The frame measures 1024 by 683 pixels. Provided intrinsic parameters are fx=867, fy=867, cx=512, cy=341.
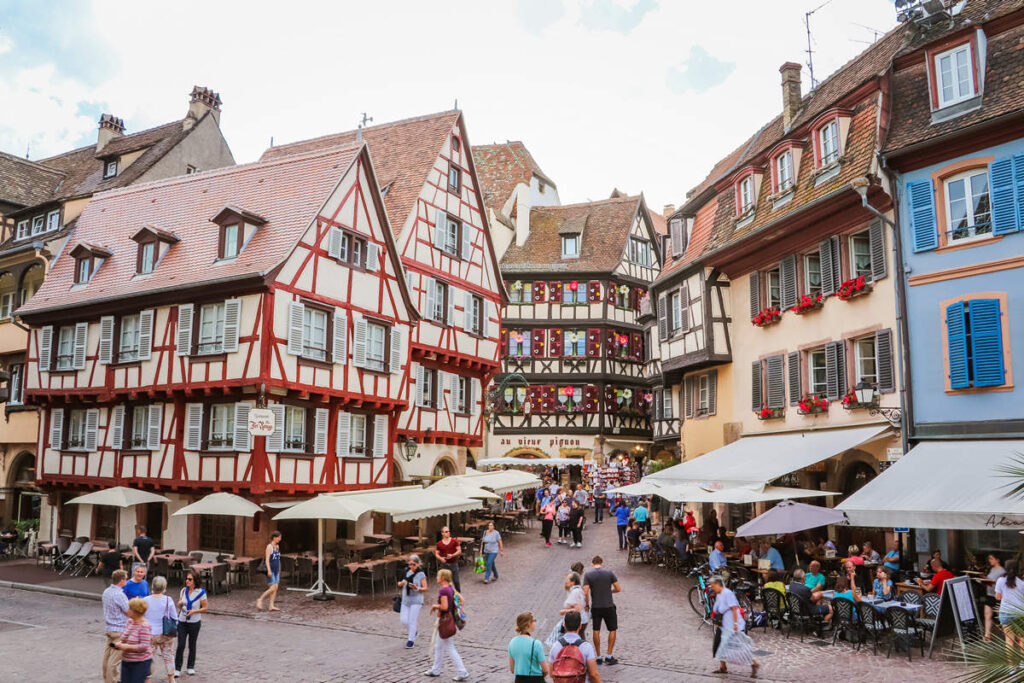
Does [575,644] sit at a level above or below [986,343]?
below

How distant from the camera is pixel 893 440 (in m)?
18.4

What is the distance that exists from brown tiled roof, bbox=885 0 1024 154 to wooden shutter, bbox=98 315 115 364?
20655mm

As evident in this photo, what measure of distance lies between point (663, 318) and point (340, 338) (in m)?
11.0

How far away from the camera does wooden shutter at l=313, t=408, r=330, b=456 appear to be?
2314cm

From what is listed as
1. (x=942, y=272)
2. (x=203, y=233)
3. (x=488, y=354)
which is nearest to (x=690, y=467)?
(x=942, y=272)

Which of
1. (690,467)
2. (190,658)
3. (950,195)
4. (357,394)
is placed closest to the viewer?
(190,658)

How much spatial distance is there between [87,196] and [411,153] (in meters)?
12.4

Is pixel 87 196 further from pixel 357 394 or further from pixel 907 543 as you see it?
pixel 907 543

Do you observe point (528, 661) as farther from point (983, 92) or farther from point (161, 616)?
point (983, 92)

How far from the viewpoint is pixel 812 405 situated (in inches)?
825

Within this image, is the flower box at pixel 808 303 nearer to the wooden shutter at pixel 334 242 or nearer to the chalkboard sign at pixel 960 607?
the chalkboard sign at pixel 960 607

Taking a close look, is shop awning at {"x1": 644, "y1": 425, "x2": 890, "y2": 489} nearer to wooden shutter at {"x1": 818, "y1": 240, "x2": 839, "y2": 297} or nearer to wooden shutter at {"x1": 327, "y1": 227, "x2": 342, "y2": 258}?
wooden shutter at {"x1": 818, "y1": 240, "x2": 839, "y2": 297}

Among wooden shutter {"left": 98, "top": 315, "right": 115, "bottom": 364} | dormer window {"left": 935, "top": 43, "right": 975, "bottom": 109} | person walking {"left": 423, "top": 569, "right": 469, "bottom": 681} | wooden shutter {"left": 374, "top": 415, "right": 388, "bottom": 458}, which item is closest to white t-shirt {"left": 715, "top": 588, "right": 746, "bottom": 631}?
person walking {"left": 423, "top": 569, "right": 469, "bottom": 681}

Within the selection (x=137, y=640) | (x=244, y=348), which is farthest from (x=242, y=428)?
(x=137, y=640)
